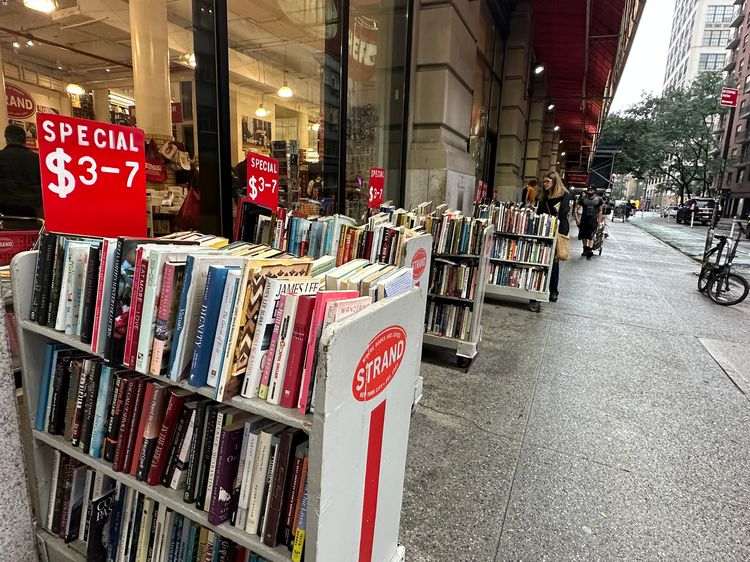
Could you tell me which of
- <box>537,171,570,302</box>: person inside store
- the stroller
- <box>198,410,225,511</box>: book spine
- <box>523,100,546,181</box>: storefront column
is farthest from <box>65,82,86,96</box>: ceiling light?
<box>523,100,546,181</box>: storefront column

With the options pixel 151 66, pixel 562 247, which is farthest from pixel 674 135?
pixel 151 66

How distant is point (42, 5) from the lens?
3.83 meters

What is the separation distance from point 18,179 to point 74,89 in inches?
88.7

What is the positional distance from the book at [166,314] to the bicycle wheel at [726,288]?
8.36 meters

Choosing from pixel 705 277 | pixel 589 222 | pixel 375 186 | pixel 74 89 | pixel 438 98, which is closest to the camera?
pixel 74 89

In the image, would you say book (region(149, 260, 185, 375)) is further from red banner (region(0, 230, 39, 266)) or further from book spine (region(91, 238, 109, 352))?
red banner (region(0, 230, 39, 266))

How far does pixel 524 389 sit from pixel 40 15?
5730 mm

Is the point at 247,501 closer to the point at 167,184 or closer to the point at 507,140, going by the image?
the point at 167,184

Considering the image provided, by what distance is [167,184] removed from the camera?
4.18 meters

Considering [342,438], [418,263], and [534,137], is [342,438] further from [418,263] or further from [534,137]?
[534,137]

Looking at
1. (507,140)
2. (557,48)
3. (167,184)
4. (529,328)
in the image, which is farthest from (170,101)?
(557,48)

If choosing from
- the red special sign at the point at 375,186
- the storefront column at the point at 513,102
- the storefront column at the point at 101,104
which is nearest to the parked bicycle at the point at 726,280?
the red special sign at the point at 375,186

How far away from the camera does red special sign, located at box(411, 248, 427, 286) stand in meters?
2.78

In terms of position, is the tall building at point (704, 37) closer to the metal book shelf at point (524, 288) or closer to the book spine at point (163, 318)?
the metal book shelf at point (524, 288)
